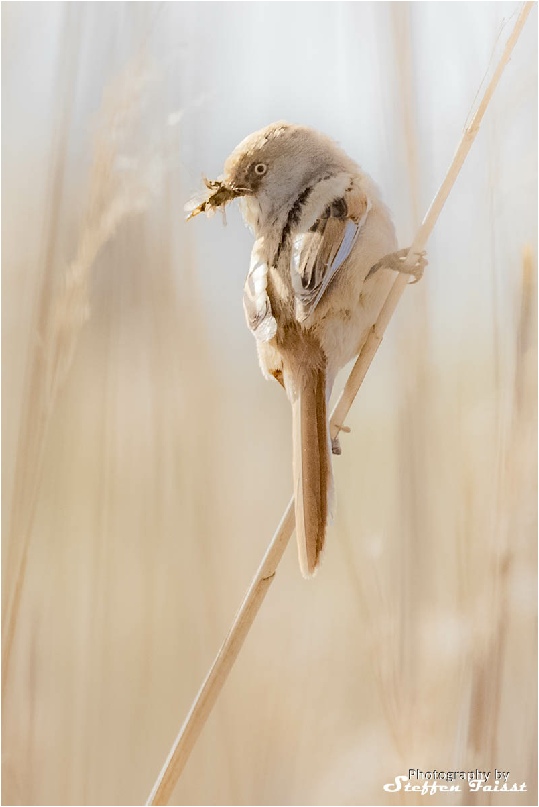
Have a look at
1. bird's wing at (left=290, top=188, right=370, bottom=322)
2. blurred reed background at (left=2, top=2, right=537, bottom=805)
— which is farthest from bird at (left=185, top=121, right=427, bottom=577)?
blurred reed background at (left=2, top=2, right=537, bottom=805)

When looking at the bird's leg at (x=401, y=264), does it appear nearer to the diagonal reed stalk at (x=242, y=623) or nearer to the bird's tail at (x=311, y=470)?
the diagonal reed stalk at (x=242, y=623)

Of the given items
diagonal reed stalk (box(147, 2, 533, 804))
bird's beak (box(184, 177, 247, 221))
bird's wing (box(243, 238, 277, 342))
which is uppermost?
bird's beak (box(184, 177, 247, 221))

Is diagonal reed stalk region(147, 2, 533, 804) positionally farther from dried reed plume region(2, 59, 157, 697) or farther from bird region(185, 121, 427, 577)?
dried reed plume region(2, 59, 157, 697)

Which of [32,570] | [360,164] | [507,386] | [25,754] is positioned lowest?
[25,754]

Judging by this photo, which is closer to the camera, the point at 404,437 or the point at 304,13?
the point at 404,437

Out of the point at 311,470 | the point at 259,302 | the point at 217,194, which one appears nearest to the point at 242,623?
the point at 311,470

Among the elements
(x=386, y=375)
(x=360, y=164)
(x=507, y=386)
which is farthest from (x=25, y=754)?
(x=360, y=164)

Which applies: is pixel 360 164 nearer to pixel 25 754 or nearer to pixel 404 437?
pixel 404 437
